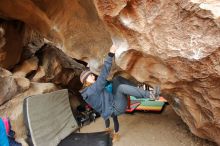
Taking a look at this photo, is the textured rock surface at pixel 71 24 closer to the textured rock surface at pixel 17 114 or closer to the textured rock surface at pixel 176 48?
the textured rock surface at pixel 176 48

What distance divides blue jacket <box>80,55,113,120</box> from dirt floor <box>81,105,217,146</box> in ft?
2.53

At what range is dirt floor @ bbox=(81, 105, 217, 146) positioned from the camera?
4.82 m

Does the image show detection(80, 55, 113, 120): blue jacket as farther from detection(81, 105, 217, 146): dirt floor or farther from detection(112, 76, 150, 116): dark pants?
detection(81, 105, 217, 146): dirt floor

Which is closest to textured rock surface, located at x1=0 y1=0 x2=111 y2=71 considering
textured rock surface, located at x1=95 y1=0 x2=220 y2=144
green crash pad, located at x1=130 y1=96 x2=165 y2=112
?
textured rock surface, located at x1=95 y1=0 x2=220 y2=144

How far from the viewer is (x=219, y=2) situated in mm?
2873

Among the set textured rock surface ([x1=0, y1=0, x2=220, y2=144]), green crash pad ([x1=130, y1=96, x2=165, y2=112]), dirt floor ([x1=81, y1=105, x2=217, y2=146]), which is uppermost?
textured rock surface ([x1=0, y1=0, x2=220, y2=144])

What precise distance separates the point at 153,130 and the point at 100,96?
4.66 feet

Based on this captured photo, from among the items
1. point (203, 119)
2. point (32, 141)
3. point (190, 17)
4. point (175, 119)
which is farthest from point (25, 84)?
point (190, 17)

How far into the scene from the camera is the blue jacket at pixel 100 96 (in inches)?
158

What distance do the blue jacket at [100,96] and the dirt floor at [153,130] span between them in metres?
0.77

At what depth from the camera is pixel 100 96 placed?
435cm

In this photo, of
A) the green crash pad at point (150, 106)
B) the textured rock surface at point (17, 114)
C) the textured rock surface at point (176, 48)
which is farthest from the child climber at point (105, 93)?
the green crash pad at point (150, 106)

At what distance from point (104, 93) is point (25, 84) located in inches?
79.2

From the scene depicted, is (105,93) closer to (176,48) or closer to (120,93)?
(120,93)
